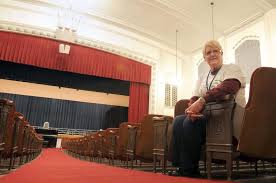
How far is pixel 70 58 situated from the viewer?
9.34 m

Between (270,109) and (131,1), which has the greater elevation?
(131,1)

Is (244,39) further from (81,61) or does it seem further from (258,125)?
(258,125)

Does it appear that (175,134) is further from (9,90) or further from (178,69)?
(9,90)

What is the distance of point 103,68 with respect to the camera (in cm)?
988

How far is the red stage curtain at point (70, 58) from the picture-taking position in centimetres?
855

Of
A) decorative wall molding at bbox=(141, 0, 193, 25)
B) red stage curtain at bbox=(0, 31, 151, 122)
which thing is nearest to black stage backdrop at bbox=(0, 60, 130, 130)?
red stage curtain at bbox=(0, 31, 151, 122)

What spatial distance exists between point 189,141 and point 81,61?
313 inches

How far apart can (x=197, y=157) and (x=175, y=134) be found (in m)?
0.28

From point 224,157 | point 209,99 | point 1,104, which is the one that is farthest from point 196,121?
point 1,104

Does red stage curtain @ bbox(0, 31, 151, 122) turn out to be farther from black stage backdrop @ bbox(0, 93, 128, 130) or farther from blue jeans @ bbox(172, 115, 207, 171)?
blue jeans @ bbox(172, 115, 207, 171)

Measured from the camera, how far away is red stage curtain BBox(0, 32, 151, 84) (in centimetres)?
855

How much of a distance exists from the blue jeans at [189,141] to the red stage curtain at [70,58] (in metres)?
7.75

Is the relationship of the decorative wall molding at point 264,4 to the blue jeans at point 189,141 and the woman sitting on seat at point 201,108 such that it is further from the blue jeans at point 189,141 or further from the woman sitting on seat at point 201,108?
the blue jeans at point 189,141

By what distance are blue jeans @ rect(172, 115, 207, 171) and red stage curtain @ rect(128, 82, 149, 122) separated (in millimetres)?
8085
